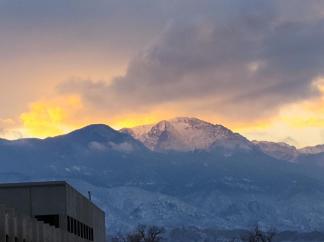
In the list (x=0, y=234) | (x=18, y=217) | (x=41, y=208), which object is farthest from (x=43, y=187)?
(x=0, y=234)

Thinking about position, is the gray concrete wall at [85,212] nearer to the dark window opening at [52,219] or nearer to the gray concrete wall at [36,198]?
the gray concrete wall at [36,198]

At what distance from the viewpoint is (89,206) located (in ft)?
367

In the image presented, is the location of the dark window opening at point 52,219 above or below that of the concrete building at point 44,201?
below

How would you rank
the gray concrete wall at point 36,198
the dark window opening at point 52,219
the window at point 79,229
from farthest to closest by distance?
the window at point 79,229 < the dark window opening at point 52,219 < the gray concrete wall at point 36,198

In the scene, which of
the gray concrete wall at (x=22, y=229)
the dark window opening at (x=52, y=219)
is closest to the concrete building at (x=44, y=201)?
the dark window opening at (x=52, y=219)

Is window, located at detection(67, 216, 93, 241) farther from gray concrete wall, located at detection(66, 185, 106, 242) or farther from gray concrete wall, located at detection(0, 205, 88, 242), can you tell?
gray concrete wall, located at detection(0, 205, 88, 242)

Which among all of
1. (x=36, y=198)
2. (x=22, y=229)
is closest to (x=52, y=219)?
(x=36, y=198)

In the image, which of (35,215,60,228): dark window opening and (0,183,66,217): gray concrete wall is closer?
(0,183,66,217): gray concrete wall

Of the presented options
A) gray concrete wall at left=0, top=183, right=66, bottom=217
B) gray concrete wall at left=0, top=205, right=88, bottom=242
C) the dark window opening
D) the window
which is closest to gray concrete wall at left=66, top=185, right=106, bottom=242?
the window

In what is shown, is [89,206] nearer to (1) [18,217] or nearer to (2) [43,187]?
(2) [43,187]

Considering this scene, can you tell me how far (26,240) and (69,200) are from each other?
3323 centimetres

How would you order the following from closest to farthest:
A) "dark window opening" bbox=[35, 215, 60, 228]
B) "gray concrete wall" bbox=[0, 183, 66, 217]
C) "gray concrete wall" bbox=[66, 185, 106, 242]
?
"gray concrete wall" bbox=[0, 183, 66, 217] → "dark window opening" bbox=[35, 215, 60, 228] → "gray concrete wall" bbox=[66, 185, 106, 242]

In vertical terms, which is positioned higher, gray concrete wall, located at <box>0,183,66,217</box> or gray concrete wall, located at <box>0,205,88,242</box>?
gray concrete wall, located at <box>0,183,66,217</box>

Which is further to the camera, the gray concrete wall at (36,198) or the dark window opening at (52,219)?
the dark window opening at (52,219)
